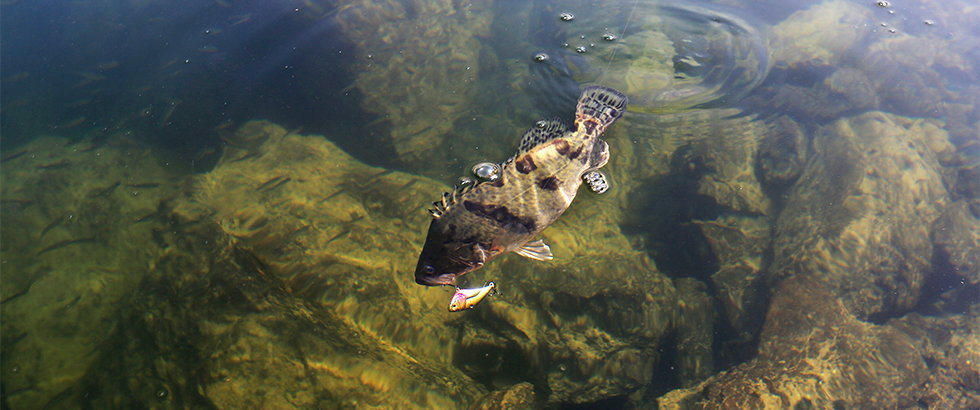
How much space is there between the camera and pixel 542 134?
3.80 metres

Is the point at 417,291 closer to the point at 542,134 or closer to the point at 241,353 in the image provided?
the point at 241,353

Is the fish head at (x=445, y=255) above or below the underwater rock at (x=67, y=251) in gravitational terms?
above

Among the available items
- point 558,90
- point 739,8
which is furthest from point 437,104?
point 739,8

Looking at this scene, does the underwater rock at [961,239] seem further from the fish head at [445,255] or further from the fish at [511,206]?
the fish head at [445,255]

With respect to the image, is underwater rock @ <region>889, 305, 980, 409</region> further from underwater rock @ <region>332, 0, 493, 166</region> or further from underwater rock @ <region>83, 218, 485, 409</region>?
underwater rock @ <region>332, 0, 493, 166</region>

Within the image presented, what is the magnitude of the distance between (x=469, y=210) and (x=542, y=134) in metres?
1.07

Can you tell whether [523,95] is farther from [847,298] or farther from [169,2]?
[169,2]

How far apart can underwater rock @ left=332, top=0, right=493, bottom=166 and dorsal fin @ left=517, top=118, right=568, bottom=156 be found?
1.58 meters

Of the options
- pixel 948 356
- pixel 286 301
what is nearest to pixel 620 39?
pixel 948 356

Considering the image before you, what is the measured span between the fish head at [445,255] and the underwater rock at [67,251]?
2.77m

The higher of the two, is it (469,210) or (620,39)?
(620,39)

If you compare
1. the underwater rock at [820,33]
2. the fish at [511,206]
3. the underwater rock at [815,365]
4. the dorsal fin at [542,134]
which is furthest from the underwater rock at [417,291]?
the underwater rock at [820,33]

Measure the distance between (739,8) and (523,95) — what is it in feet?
15.8

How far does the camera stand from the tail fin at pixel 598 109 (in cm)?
407
